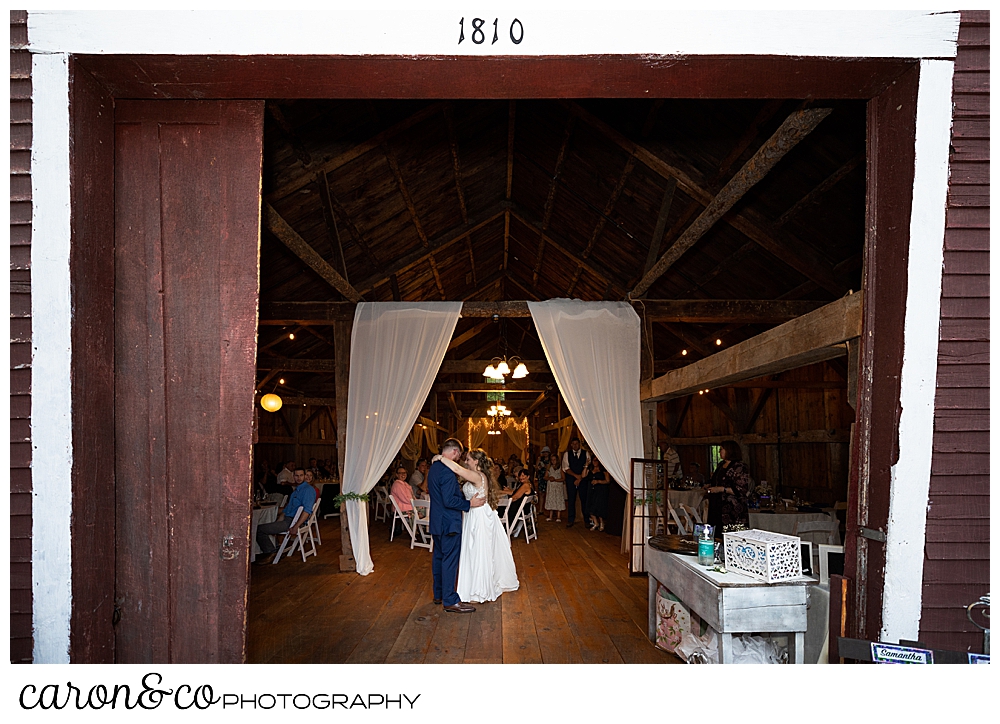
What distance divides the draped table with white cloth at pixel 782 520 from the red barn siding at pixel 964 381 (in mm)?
4528

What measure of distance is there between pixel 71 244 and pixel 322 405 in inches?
543

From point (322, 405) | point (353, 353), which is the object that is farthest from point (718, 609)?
point (322, 405)

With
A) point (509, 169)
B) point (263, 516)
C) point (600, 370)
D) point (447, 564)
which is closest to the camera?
point (447, 564)

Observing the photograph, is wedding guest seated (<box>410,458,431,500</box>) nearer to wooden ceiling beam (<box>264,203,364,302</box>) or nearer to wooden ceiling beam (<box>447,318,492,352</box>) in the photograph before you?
wooden ceiling beam (<box>447,318,492,352</box>)

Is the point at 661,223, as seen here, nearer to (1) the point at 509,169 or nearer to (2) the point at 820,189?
(2) the point at 820,189

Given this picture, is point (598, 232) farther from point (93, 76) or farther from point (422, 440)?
point (422, 440)

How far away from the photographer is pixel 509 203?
27.4ft

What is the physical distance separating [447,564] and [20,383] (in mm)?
3733

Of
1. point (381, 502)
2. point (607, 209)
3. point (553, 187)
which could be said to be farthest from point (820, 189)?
point (381, 502)

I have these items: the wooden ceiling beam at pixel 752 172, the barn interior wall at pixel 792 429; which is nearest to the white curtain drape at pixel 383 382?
the wooden ceiling beam at pixel 752 172

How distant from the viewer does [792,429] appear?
11.5 metres

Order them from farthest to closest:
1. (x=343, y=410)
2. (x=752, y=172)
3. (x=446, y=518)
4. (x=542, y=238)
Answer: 1. (x=542, y=238)
2. (x=343, y=410)
3. (x=446, y=518)
4. (x=752, y=172)

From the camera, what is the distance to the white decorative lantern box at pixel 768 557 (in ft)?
10.9
